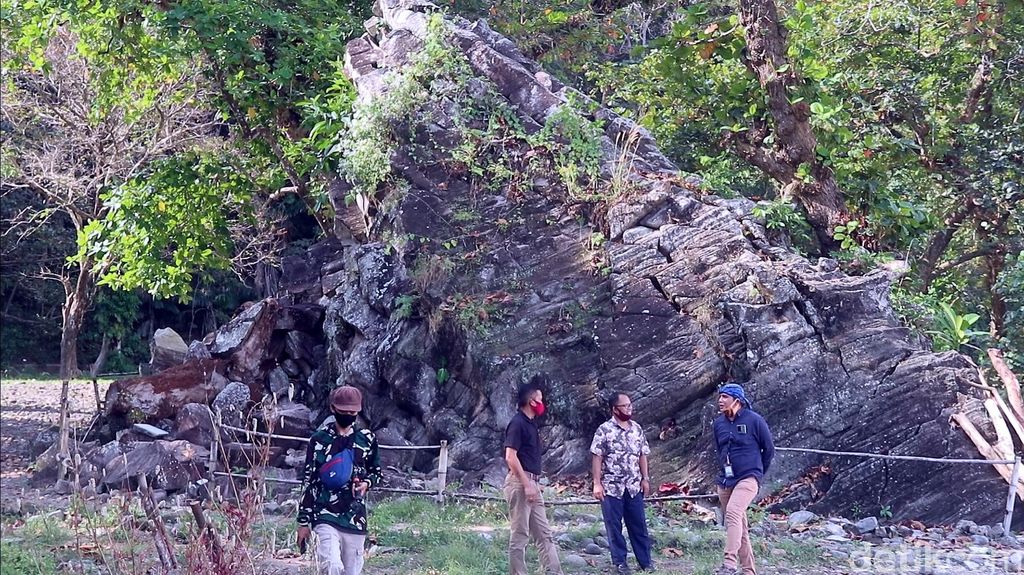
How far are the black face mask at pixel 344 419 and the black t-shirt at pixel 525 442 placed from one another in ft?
4.71

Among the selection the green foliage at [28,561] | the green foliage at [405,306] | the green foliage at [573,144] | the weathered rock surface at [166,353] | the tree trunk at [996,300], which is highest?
the green foliage at [573,144]

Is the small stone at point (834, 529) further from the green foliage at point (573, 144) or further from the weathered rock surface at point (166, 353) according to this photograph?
the weathered rock surface at point (166, 353)

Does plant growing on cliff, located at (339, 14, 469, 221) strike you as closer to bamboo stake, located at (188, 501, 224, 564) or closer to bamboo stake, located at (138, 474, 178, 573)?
bamboo stake, located at (138, 474, 178, 573)

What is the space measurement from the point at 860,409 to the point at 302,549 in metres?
6.03

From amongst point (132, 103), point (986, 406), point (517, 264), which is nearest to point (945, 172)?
point (986, 406)

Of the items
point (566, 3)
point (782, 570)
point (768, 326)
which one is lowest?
point (782, 570)

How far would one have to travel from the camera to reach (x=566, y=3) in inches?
613

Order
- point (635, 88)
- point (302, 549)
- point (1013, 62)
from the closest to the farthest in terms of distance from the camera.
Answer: point (302, 549)
point (1013, 62)
point (635, 88)

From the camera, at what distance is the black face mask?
5535 mm

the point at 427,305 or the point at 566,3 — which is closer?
the point at 427,305

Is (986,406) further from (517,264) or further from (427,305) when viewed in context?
(427,305)

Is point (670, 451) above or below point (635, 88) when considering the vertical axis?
below

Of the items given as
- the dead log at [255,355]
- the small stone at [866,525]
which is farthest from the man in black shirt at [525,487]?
the dead log at [255,355]

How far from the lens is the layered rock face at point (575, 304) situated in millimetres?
9766
